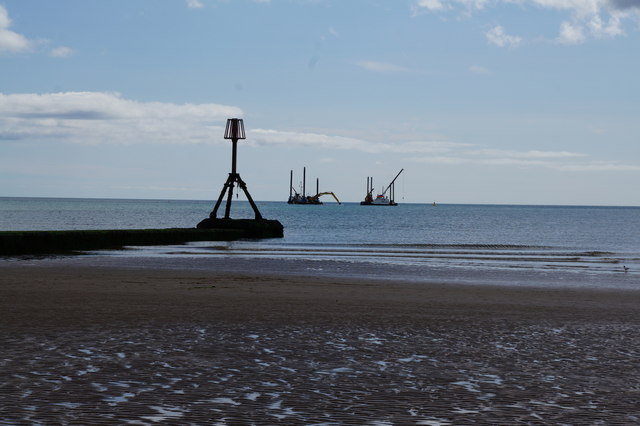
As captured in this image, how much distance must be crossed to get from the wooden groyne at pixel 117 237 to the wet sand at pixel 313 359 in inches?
826

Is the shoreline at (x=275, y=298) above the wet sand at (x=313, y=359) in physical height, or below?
below

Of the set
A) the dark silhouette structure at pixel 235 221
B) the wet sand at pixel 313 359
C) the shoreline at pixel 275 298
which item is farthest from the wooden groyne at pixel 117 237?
the wet sand at pixel 313 359

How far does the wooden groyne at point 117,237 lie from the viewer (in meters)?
38.2

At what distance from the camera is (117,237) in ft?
156

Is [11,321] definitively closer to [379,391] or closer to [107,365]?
[107,365]

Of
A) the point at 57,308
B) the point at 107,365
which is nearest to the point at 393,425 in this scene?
the point at 107,365

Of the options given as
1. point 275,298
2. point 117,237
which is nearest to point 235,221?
point 117,237

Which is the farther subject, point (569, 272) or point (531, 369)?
point (569, 272)

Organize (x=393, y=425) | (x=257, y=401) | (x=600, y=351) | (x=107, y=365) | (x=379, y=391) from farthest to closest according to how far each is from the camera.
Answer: (x=600, y=351) < (x=107, y=365) < (x=379, y=391) < (x=257, y=401) < (x=393, y=425)

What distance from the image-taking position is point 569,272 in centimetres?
3219

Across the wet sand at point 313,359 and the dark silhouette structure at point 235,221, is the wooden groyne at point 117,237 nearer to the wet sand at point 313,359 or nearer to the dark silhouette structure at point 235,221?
the dark silhouette structure at point 235,221

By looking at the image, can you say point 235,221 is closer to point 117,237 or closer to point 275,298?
point 117,237

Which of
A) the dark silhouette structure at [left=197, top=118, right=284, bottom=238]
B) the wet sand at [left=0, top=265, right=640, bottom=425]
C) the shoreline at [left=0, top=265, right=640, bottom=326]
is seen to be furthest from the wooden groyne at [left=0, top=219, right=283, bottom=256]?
A: the wet sand at [left=0, top=265, right=640, bottom=425]

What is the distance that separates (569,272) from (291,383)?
2608cm
